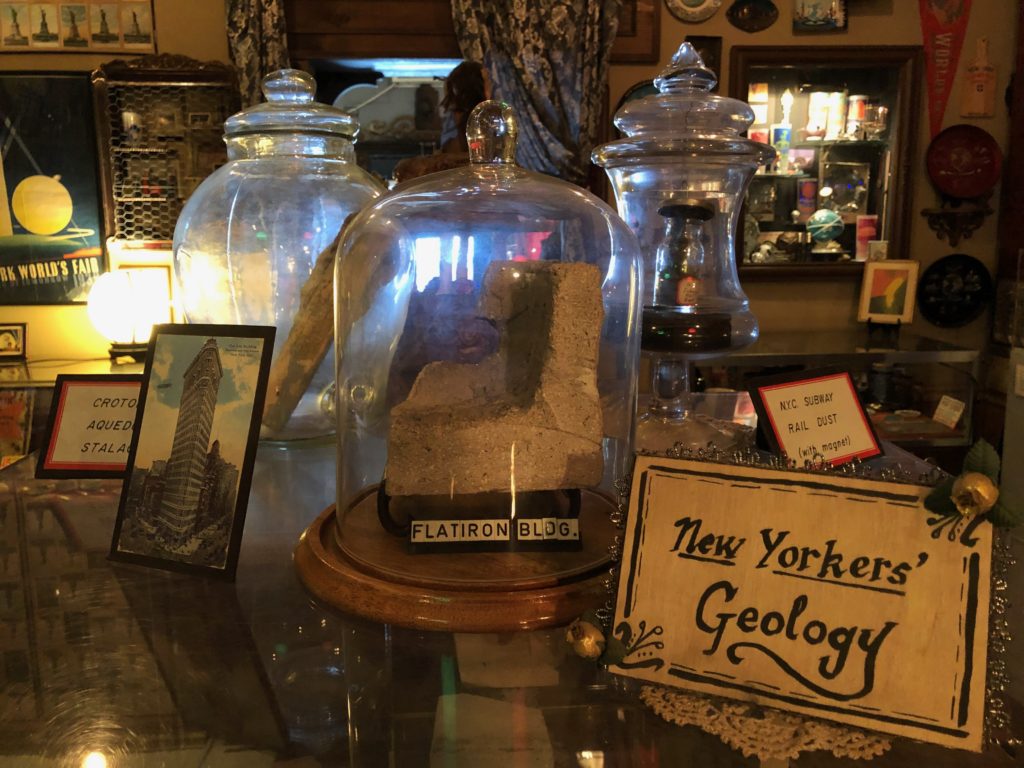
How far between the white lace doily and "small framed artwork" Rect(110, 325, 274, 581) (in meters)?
0.37

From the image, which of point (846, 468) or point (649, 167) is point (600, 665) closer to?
point (846, 468)

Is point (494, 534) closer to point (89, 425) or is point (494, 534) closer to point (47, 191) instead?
point (89, 425)

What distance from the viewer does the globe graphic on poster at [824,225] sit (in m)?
2.86

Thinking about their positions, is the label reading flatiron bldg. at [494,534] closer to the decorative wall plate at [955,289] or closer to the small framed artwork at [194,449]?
the small framed artwork at [194,449]

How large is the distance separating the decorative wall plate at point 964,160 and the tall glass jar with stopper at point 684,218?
2.21 m

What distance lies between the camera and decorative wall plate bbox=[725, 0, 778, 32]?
2695 mm

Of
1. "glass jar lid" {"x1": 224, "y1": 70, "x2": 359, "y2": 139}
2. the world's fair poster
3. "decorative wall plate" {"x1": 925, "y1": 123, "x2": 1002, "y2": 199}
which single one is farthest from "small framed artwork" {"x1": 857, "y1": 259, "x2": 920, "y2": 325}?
the world's fair poster

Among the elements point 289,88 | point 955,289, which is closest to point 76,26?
point 289,88

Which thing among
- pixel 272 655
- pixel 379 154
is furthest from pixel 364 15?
pixel 272 655

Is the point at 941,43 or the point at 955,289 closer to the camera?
the point at 941,43

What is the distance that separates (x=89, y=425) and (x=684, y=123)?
2.66 ft

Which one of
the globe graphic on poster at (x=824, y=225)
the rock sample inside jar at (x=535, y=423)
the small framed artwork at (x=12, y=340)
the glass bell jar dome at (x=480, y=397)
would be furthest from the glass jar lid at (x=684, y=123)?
the small framed artwork at (x=12, y=340)

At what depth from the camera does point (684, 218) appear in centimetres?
100

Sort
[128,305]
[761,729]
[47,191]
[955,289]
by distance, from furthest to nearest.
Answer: [955,289] → [47,191] → [128,305] → [761,729]
